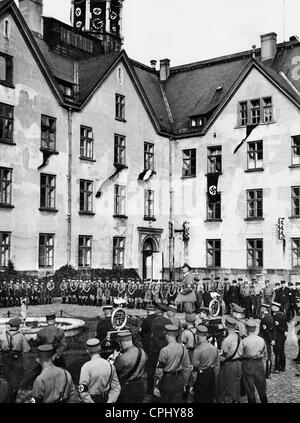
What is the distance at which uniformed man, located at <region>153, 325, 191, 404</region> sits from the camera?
9.52 meters

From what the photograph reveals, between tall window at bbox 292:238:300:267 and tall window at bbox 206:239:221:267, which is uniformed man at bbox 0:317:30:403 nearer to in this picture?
tall window at bbox 292:238:300:267

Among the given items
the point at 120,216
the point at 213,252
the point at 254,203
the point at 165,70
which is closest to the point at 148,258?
the point at 120,216

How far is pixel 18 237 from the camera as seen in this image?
31.5 metres

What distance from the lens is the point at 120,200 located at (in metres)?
38.2

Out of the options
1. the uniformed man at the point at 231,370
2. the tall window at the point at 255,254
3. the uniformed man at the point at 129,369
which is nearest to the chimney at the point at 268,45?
the tall window at the point at 255,254

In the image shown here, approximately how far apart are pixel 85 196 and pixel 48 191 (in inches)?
116

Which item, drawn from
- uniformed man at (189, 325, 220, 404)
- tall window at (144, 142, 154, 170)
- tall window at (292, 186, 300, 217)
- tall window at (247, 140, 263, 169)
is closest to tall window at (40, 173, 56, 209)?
tall window at (144, 142, 154, 170)

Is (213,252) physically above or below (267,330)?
above

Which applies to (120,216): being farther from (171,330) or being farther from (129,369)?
(129,369)

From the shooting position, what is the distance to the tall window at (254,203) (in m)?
38.5

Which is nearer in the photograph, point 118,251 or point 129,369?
point 129,369

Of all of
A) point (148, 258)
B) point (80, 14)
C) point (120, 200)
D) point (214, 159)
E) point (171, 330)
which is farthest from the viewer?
point (80, 14)

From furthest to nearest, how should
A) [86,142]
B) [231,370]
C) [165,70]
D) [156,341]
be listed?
[165,70]
[86,142]
[156,341]
[231,370]

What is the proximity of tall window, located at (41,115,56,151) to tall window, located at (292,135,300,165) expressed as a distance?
15.6m
